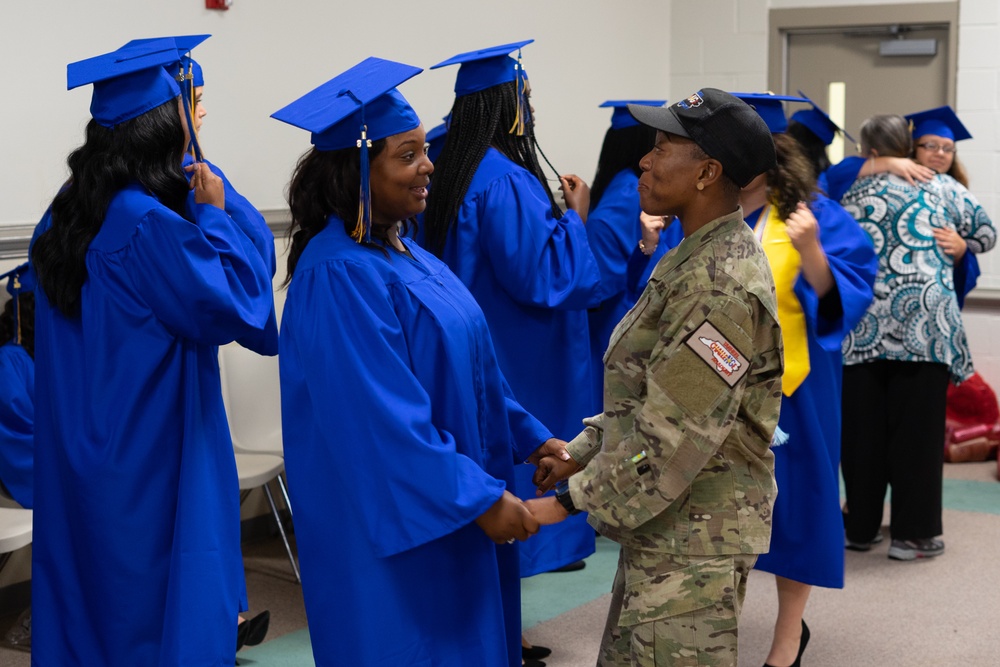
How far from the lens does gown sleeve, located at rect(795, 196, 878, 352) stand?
3.09 metres

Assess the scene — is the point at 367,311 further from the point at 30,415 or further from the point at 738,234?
the point at 30,415

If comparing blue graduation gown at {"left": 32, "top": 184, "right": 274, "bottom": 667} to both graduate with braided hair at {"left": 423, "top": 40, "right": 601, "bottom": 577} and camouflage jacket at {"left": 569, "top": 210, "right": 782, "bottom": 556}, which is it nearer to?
graduate with braided hair at {"left": 423, "top": 40, "right": 601, "bottom": 577}

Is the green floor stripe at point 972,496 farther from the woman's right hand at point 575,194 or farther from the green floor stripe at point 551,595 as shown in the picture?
the woman's right hand at point 575,194

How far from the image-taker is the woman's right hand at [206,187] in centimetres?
268

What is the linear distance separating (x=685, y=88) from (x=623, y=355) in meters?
5.42

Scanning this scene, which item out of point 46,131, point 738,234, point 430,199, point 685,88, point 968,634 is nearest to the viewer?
point 738,234

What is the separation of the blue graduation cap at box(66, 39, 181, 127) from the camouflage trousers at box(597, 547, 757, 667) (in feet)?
4.85

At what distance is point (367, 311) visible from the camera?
1999 mm

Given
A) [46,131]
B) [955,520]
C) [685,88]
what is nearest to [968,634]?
[955,520]

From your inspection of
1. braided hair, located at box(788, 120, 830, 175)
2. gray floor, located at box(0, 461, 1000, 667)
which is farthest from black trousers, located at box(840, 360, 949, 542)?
braided hair, located at box(788, 120, 830, 175)

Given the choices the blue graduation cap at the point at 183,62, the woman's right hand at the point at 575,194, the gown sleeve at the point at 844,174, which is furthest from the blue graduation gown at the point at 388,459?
the gown sleeve at the point at 844,174

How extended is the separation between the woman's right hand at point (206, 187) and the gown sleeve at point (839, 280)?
57.6 inches

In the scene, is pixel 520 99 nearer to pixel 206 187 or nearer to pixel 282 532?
pixel 206 187

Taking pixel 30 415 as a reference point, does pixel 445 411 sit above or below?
above
